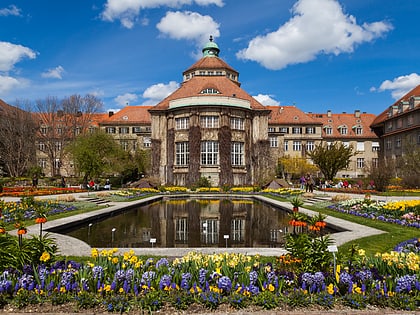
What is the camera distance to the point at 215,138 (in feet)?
133

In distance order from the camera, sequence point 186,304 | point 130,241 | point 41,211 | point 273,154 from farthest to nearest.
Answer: point 273,154
point 130,241
point 41,211
point 186,304

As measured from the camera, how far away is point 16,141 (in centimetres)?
4806

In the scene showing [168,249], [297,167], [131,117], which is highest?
[131,117]

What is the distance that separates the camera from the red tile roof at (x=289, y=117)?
58.0 metres

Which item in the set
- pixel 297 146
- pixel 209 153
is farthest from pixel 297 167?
pixel 209 153

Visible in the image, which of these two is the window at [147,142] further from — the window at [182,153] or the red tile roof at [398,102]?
the red tile roof at [398,102]

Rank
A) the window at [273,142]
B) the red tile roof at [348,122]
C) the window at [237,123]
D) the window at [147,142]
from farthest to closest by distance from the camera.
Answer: the red tile roof at [348,122], the window at [147,142], the window at [273,142], the window at [237,123]

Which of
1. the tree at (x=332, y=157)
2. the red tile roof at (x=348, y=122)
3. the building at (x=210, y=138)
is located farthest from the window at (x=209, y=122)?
the red tile roof at (x=348, y=122)

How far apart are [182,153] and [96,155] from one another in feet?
34.4

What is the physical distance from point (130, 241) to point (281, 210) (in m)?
11.2

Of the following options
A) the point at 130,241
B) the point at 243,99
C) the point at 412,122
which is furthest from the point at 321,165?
the point at 130,241

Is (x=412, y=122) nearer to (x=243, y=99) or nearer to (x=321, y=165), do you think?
(x=321, y=165)

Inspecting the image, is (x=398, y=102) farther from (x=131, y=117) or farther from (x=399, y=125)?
(x=131, y=117)

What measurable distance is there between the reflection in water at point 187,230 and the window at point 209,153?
2152 cm
